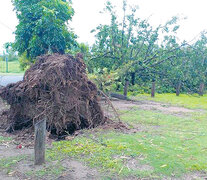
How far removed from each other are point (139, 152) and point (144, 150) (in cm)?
16

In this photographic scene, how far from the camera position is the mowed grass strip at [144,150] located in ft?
15.1

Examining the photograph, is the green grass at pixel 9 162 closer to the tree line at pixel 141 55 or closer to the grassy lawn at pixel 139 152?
the grassy lawn at pixel 139 152

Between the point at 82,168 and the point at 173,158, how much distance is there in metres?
1.77

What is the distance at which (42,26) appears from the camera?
10.6 meters

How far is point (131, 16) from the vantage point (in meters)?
15.3

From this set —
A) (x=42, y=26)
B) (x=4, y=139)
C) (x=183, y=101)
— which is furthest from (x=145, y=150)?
(x=183, y=101)

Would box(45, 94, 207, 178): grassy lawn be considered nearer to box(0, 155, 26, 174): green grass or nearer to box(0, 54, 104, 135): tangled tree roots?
box(0, 155, 26, 174): green grass

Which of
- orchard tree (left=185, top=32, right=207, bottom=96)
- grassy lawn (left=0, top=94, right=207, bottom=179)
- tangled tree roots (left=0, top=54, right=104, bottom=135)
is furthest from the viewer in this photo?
orchard tree (left=185, top=32, right=207, bottom=96)

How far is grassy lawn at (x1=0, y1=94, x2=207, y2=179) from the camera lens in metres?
4.52

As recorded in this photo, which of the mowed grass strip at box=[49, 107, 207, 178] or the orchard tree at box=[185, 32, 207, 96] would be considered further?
the orchard tree at box=[185, 32, 207, 96]

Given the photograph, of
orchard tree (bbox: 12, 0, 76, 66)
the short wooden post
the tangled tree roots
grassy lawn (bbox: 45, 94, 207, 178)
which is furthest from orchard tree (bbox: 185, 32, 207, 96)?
the short wooden post

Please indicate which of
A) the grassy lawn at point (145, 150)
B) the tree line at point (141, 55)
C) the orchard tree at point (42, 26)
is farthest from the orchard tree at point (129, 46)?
the grassy lawn at point (145, 150)

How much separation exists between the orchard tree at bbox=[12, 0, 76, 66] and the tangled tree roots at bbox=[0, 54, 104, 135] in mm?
3388

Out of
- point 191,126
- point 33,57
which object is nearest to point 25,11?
point 33,57
